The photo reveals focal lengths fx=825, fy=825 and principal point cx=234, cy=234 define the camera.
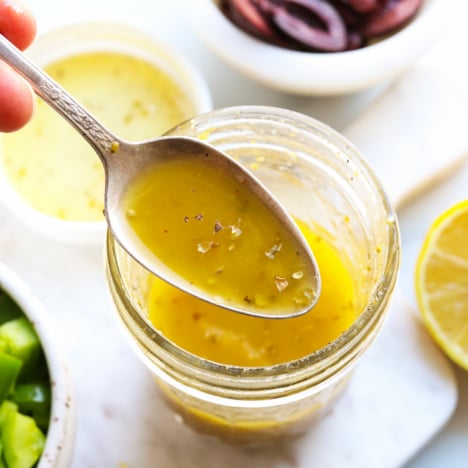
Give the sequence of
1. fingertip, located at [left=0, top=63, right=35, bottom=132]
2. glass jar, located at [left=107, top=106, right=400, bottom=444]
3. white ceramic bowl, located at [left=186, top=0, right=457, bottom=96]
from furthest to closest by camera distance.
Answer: white ceramic bowl, located at [left=186, top=0, right=457, bottom=96] < fingertip, located at [left=0, top=63, right=35, bottom=132] < glass jar, located at [left=107, top=106, right=400, bottom=444]

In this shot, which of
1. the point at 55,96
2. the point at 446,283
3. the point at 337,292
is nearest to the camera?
the point at 55,96

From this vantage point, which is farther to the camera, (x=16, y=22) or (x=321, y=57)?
(x=321, y=57)

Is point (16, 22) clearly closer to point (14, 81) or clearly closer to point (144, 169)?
point (14, 81)

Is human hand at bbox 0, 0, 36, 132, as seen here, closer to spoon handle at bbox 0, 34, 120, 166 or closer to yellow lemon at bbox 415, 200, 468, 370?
spoon handle at bbox 0, 34, 120, 166

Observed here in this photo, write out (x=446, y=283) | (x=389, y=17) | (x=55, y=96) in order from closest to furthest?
(x=55, y=96) → (x=446, y=283) → (x=389, y=17)

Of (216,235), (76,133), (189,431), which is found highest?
(216,235)


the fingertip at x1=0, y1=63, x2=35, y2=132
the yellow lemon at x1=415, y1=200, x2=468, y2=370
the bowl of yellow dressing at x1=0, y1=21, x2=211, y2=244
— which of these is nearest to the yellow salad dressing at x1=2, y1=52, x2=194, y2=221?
the bowl of yellow dressing at x1=0, y1=21, x2=211, y2=244

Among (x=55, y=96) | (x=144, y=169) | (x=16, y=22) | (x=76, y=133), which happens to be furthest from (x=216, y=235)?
(x=76, y=133)
